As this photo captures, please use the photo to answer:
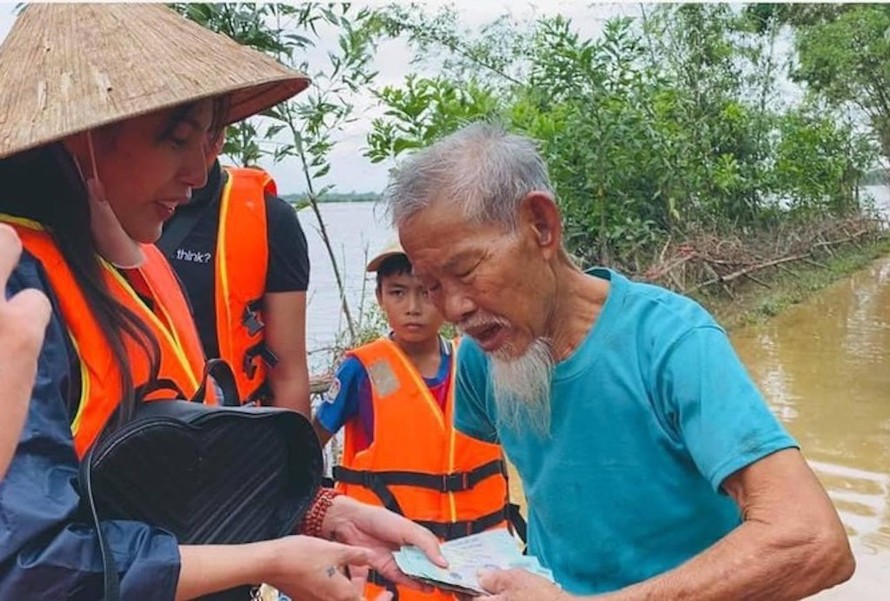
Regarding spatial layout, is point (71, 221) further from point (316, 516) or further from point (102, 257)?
point (316, 516)

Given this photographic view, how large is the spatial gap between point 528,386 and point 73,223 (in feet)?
2.89

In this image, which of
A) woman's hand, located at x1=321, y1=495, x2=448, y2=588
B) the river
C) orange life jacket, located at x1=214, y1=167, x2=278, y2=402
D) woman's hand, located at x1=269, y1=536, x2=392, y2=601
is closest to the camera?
woman's hand, located at x1=269, y1=536, x2=392, y2=601

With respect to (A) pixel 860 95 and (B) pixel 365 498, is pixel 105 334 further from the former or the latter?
(A) pixel 860 95

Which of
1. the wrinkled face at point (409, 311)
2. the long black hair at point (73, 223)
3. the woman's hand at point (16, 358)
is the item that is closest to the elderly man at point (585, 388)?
the long black hair at point (73, 223)

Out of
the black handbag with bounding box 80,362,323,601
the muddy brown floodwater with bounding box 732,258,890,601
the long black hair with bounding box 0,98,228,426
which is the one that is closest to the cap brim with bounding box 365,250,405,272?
the black handbag with bounding box 80,362,323,601

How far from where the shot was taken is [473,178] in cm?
190

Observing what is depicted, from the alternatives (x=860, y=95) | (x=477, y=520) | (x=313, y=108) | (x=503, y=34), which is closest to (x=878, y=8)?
(x=860, y=95)

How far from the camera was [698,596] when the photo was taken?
159 cm

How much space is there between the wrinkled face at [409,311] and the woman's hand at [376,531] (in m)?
1.23

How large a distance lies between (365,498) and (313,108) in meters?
2.20

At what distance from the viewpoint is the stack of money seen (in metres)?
1.87

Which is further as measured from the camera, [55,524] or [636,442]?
[636,442]

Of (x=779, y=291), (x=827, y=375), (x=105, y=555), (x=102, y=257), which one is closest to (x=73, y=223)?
(x=102, y=257)

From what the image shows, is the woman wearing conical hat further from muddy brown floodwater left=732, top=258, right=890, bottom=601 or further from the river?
muddy brown floodwater left=732, top=258, right=890, bottom=601
